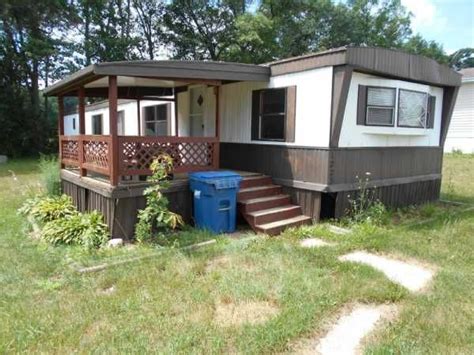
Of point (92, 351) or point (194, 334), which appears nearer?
point (92, 351)

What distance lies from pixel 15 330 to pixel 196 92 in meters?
7.07

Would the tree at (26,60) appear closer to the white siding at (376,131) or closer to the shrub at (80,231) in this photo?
the shrub at (80,231)

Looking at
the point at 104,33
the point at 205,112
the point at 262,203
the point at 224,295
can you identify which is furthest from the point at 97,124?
the point at 224,295

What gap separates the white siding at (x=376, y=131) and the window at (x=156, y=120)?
5546 mm

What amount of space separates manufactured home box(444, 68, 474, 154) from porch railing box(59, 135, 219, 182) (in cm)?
1626

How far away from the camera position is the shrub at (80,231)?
5.90m

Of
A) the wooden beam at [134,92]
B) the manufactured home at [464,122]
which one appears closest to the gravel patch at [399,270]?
the wooden beam at [134,92]

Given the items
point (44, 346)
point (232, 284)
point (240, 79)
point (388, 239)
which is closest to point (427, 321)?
point (232, 284)

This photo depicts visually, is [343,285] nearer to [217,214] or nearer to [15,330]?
[217,214]

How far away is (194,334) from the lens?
326 centimetres

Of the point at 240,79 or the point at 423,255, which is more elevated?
the point at 240,79

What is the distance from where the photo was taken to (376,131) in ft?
23.6

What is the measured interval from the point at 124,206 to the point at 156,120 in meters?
5.62

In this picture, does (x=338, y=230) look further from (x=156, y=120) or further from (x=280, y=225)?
(x=156, y=120)
